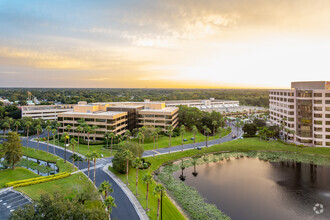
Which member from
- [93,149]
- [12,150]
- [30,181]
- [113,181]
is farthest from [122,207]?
[93,149]

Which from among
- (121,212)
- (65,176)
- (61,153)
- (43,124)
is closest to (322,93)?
(121,212)

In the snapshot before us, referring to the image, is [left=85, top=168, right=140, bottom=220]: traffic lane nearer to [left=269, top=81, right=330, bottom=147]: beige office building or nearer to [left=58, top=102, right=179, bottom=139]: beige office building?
[left=58, top=102, right=179, bottom=139]: beige office building

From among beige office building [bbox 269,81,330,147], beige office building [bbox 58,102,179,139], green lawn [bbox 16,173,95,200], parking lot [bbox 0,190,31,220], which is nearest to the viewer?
parking lot [bbox 0,190,31,220]

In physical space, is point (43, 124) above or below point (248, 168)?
above

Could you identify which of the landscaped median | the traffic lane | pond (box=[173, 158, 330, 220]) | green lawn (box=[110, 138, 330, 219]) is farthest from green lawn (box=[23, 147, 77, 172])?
pond (box=[173, 158, 330, 220])

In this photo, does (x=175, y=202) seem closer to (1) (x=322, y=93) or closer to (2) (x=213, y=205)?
(2) (x=213, y=205)

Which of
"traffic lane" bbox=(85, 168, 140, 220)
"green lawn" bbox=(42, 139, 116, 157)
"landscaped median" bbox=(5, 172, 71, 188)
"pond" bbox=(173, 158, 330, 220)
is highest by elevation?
"green lawn" bbox=(42, 139, 116, 157)

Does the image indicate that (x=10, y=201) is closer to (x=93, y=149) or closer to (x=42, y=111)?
(x=93, y=149)

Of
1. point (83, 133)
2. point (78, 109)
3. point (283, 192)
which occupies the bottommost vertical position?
point (283, 192)
